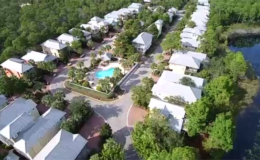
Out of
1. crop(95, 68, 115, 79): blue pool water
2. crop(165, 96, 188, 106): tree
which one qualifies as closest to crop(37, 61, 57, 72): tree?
crop(95, 68, 115, 79): blue pool water

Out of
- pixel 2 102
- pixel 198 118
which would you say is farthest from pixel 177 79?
pixel 2 102

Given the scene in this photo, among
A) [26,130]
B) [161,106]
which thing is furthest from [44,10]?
[161,106]

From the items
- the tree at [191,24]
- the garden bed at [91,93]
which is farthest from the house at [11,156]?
the tree at [191,24]

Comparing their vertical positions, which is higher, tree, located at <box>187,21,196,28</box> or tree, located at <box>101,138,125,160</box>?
tree, located at <box>187,21,196,28</box>

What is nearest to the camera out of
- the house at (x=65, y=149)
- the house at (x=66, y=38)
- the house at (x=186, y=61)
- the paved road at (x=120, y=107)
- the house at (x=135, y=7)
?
the house at (x=65, y=149)

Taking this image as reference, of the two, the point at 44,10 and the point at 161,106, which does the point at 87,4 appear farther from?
the point at 161,106

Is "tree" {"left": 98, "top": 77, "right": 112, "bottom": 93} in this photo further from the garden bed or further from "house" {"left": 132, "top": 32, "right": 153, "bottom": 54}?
"house" {"left": 132, "top": 32, "right": 153, "bottom": 54}

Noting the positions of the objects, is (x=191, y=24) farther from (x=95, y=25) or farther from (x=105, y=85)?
(x=105, y=85)

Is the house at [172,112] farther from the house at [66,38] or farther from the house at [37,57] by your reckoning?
the house at [66,38]
